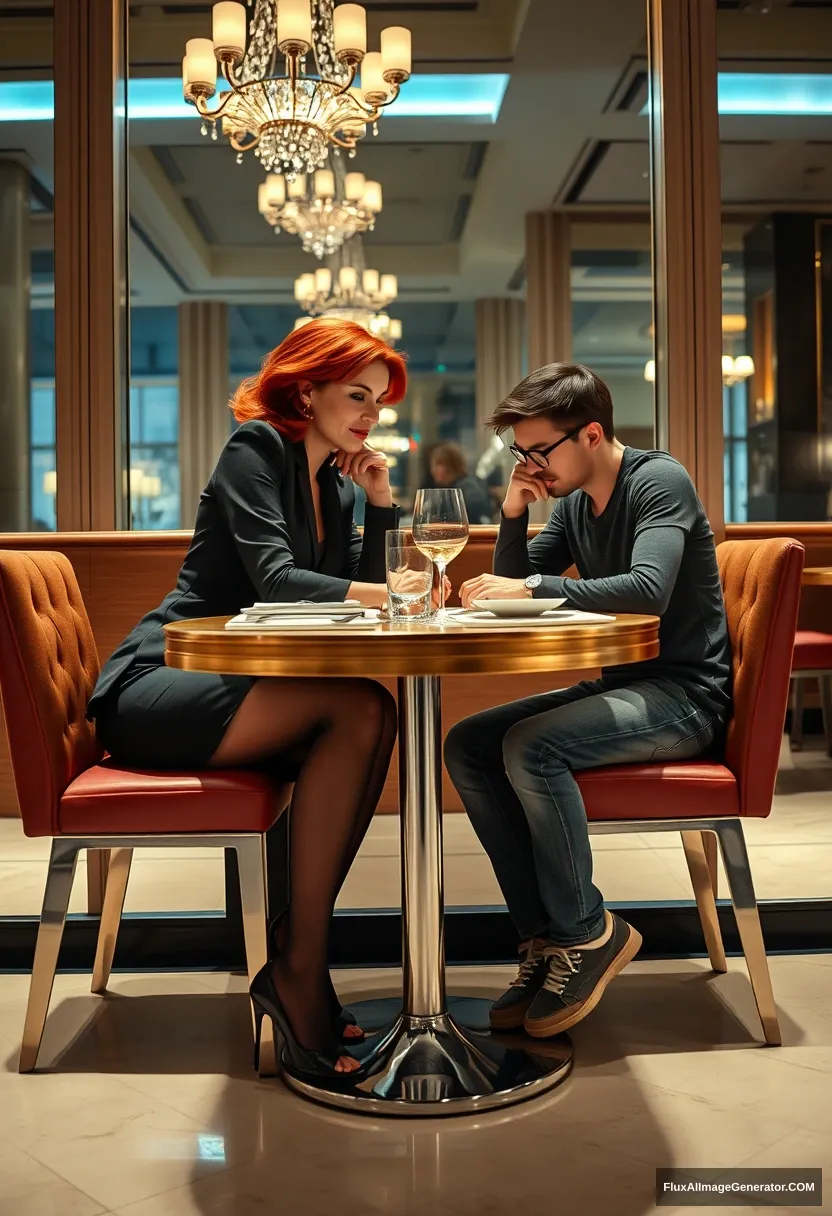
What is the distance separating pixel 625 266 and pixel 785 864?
22.9ft

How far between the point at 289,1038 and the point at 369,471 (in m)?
1.06

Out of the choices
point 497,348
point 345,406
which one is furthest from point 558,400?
point 497,348

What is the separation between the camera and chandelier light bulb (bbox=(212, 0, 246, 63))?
4266 millimetres

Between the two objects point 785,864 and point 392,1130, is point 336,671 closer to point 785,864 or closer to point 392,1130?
point 392,1130

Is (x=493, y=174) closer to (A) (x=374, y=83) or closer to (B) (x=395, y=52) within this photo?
(A) (x=374, y=83)

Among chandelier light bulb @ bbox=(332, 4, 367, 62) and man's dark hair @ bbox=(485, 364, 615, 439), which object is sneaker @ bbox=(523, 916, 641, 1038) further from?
chandelier light bulb @ bbox=(332, 4, 367, 62)

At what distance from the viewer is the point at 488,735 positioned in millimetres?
2066

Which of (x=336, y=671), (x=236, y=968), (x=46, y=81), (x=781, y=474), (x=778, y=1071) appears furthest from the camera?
(x=781, y=474)

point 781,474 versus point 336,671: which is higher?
point 781,474

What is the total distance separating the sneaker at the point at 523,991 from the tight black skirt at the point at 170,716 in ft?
2.11

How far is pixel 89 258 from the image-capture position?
2.82 metres

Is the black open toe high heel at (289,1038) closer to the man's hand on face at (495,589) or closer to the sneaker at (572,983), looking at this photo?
the sneaker at (572,983)

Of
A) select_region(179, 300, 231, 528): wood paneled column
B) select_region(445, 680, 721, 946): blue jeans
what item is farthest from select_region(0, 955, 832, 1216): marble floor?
select_region(179, 300, 231, 528): wood paneled column

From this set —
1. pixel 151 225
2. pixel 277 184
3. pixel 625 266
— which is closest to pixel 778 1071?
pixel 277 184
